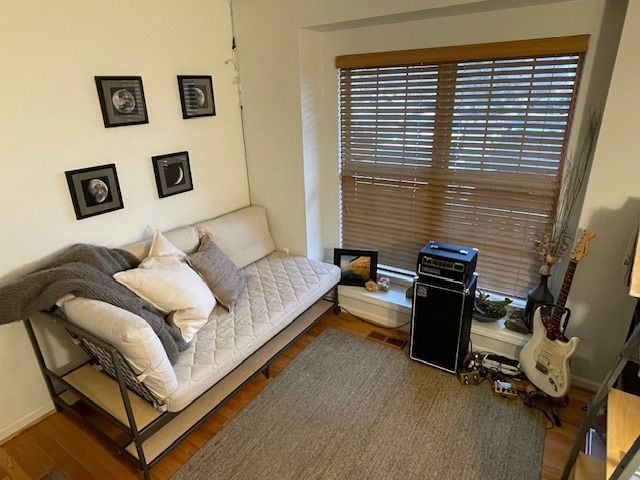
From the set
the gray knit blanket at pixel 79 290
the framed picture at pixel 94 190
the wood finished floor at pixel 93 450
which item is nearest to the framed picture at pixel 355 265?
the wood finished floor at pixel 93 450

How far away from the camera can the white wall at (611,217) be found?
172 cm

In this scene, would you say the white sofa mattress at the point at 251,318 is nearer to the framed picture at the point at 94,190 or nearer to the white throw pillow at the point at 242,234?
the white throw pillow at the point at 242,234

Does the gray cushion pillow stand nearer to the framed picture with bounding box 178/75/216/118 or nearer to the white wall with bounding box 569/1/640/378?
the framed picture with bounding box 178/75/216/118

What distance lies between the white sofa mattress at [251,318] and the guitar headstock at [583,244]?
144cm

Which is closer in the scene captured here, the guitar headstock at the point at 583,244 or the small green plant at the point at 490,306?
the guitar headstock at the point at 583,244

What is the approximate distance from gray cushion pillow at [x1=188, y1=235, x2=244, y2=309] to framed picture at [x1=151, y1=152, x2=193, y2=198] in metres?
0.41

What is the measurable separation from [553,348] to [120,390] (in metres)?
2.07

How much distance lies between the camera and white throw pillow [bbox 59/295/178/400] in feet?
5.01

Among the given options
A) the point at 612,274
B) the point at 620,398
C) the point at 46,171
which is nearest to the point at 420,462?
the point at 620,398

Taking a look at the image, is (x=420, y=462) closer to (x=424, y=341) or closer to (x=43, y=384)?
(x=424, y=341)

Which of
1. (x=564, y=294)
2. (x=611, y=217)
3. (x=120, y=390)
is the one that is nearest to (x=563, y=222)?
(x=611, y=217)

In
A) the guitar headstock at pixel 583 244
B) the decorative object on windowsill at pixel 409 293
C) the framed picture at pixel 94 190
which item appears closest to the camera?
the guitar headstock at pixel 583 244

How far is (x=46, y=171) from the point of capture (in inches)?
74.2

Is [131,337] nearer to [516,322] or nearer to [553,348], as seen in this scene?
[553,348]
